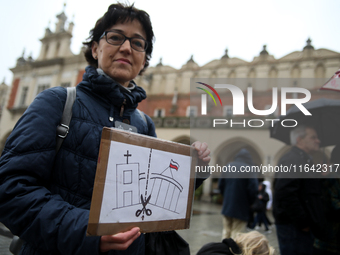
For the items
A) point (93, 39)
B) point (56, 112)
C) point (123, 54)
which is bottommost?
point (56, 112)

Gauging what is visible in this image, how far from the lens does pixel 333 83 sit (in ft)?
7.19

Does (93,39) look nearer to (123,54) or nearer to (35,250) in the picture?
(123,54)

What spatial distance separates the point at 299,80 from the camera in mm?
1930

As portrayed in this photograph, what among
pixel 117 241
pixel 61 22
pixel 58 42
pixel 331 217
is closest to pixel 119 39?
pixel 117 241

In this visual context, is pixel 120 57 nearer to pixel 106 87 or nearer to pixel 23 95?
pixel 106 87

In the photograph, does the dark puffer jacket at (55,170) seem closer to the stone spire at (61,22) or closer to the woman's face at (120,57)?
the woman's face at (120,57)

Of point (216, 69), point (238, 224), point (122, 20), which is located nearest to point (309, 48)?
point (216, 69)

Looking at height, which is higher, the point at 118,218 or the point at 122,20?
the point at 122,20

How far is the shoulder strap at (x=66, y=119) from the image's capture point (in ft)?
2.74

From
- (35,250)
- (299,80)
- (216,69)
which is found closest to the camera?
(35,250)

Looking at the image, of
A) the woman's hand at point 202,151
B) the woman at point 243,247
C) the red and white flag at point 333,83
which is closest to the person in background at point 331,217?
the red and white flag at point 333,83

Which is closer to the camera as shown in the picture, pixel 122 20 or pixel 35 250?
pixel 35 250

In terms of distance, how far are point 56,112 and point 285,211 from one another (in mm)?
2134

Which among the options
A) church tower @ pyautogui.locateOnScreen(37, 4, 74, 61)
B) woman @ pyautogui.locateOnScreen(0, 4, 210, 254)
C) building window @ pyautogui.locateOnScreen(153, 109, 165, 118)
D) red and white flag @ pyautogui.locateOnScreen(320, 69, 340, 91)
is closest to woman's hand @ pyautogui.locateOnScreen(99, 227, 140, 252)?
woman @ pyautogui.locateOnScreen(0, 4, 210, 254)
